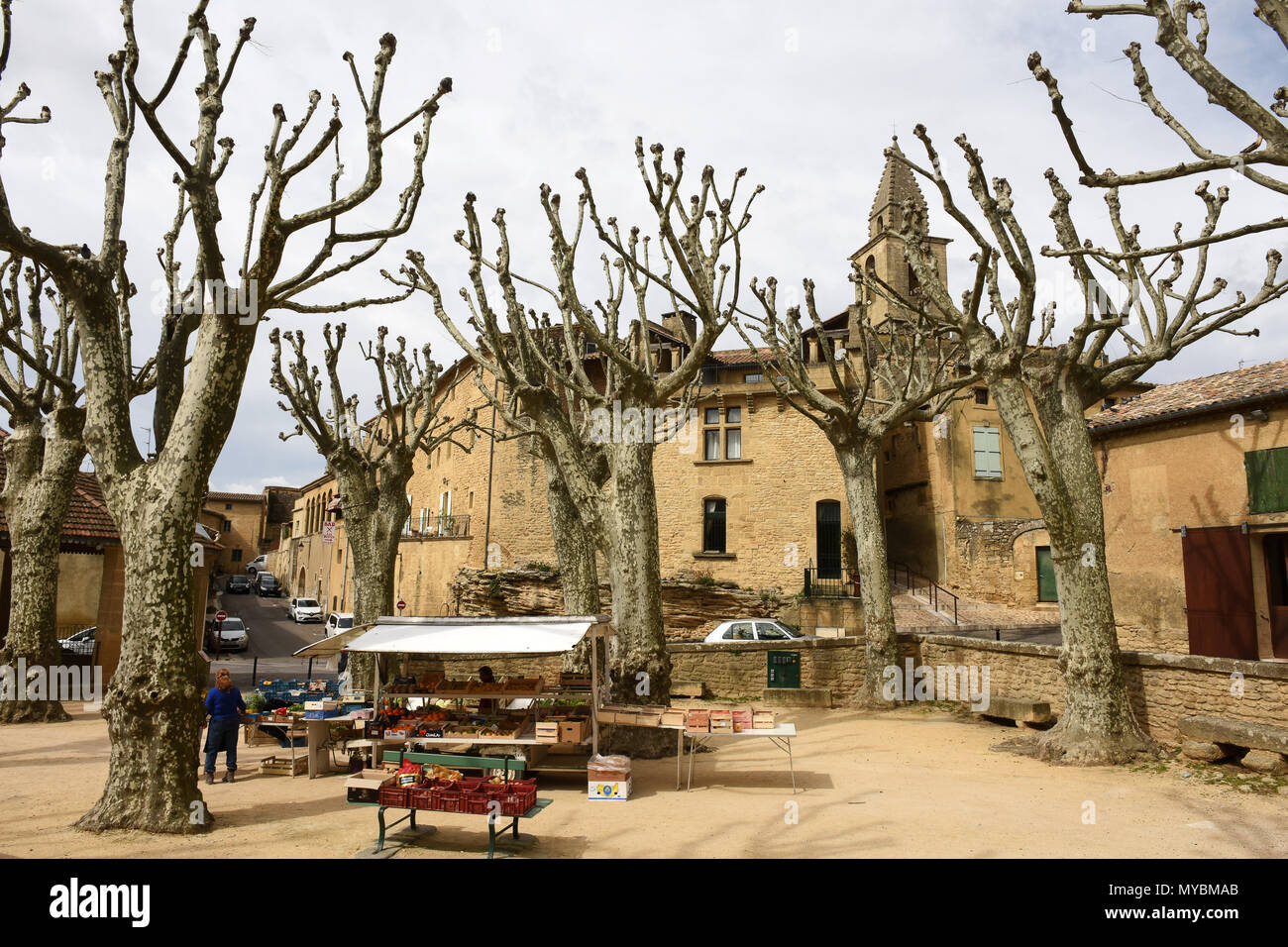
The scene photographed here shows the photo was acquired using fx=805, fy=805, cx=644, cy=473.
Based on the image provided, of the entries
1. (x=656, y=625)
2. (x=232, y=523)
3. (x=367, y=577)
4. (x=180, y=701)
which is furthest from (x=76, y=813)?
(x=232, y=523)

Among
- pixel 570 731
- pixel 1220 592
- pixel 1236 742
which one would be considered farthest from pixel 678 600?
pixel 1236 742

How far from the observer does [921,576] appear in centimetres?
2756

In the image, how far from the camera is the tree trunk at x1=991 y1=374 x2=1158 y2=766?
33.2ft

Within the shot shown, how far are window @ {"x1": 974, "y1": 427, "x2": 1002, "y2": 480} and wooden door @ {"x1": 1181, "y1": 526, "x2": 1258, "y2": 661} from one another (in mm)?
10849

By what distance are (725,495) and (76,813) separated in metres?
22.9

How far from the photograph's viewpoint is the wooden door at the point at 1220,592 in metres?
15.3

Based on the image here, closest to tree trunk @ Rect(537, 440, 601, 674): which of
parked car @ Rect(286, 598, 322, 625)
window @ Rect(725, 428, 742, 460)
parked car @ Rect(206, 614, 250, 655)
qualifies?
window @ Rect(725, 428, 742, 460)

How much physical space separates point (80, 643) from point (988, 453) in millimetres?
26668

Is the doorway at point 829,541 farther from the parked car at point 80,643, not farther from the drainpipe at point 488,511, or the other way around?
the parked car at point 80,643

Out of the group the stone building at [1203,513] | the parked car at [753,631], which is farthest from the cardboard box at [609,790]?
the stone building at [1203,513]

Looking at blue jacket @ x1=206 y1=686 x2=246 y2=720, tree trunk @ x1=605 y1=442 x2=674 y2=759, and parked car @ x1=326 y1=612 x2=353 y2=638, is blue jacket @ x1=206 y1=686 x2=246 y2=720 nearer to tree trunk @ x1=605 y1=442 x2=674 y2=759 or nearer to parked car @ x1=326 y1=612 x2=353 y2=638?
tree trunk @ x1=605 y1=442 x2=674 y2=759

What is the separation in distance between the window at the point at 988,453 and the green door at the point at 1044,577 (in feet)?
11.0

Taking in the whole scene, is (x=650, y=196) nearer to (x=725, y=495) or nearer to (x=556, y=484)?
(x=556, y=484)

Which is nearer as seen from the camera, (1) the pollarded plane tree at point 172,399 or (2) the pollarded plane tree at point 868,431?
(1) the pollarded plane tree at point 172,399
